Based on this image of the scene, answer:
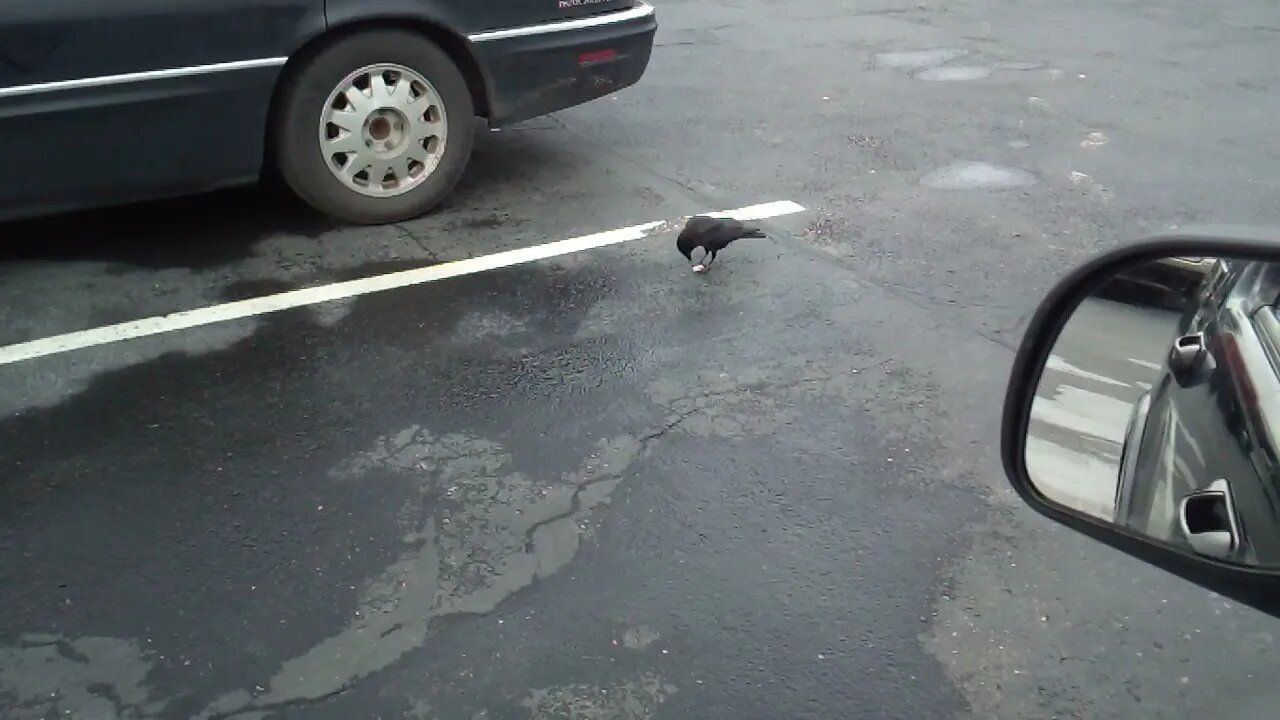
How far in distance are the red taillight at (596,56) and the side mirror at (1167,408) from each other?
14.3ft

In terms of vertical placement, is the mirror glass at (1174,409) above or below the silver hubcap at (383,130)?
above

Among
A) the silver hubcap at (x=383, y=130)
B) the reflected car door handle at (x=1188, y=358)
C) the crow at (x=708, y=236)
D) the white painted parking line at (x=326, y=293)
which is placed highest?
the reflected car door handle at (x=1188, y=358)

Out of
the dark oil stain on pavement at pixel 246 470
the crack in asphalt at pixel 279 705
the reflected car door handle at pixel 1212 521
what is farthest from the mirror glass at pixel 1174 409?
the dark oil stain on pavement at pixel 246 470

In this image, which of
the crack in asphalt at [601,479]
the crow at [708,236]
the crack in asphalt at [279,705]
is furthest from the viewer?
the crow at [708,236]

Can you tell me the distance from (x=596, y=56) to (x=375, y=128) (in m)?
1.23

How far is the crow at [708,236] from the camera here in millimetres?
5008

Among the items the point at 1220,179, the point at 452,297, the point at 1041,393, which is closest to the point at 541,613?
the point at 1041,393

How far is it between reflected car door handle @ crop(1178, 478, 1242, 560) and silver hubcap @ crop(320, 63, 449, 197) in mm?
4468

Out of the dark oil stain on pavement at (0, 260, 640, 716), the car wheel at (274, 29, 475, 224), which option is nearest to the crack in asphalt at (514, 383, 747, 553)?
the dark oil stain on pavement at (0, 260, 640, 716)

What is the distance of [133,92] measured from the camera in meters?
4.79

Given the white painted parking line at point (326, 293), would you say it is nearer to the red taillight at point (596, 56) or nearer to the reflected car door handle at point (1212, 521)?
the red taillight at point (596, 56)

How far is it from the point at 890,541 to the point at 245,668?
1819 millimetres

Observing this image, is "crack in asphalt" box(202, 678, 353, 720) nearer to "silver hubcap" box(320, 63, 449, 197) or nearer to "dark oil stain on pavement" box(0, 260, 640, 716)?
"dark oil stain on pavement" box(0, 260, 640, 716)

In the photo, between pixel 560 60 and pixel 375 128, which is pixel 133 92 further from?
pixel 560 60
